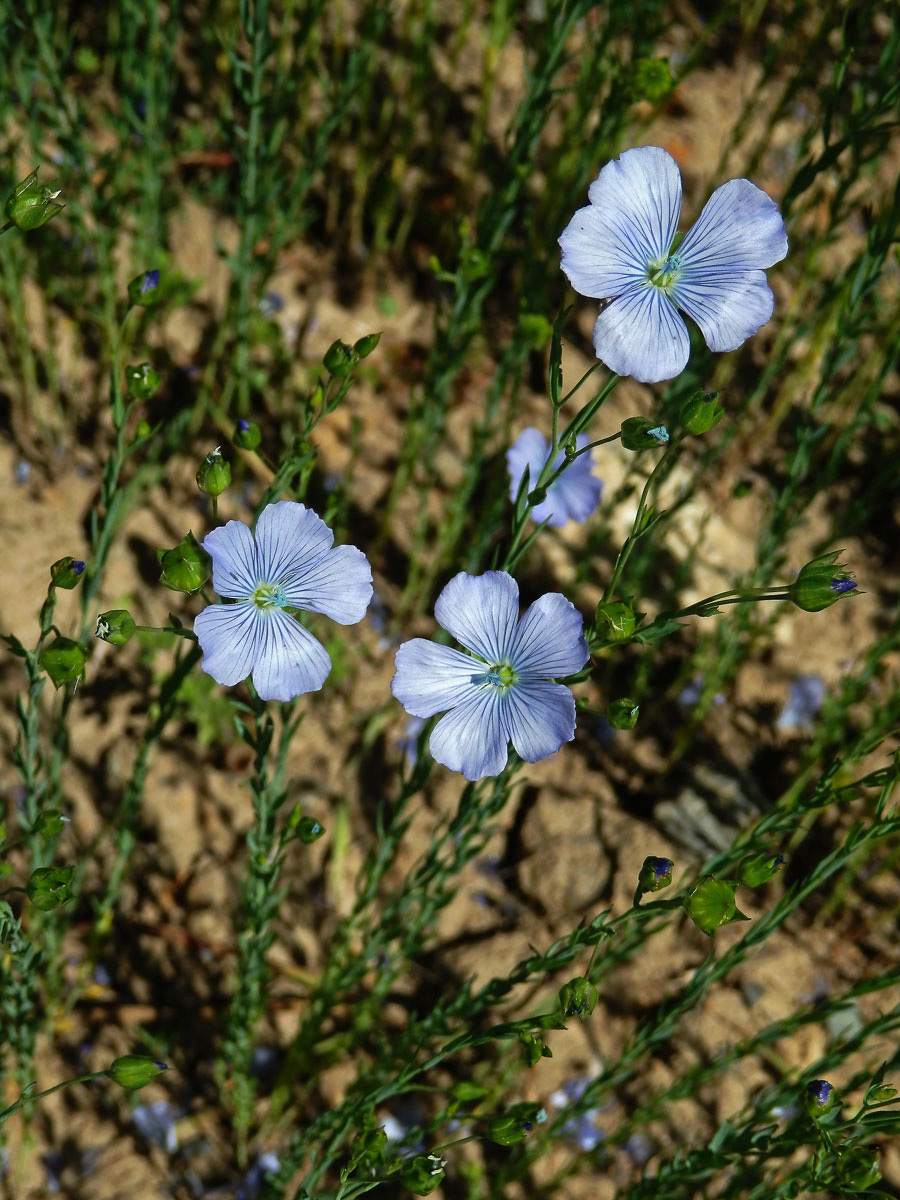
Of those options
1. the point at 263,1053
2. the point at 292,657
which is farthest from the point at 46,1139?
the point at 292,657

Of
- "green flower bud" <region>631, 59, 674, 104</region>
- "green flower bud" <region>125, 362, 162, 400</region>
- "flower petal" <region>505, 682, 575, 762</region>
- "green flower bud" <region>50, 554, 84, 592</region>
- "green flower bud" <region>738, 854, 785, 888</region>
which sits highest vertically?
"green flower bud" <region>631, 59, 674, 104</region>

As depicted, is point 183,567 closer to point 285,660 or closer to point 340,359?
point 285,660

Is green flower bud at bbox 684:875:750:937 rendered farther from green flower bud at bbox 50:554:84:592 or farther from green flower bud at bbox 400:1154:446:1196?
green flower bud at bbox 50:554:84:592

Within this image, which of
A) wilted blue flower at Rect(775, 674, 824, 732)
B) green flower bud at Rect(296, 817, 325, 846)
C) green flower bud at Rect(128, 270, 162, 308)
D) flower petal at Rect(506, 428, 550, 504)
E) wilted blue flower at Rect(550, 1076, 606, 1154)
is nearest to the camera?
green flower bud at Rect(296, 817, 325, 846)

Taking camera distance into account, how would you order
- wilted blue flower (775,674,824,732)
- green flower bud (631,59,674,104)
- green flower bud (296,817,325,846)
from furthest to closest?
wilted blue flower (775,674,824,732) < green flower bud (631,59,674,104) < green flower bud (296,817,325,846)

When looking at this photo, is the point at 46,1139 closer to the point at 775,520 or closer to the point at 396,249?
the point at 775,520

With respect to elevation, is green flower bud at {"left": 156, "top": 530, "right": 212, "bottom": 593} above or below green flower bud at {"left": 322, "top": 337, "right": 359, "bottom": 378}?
below

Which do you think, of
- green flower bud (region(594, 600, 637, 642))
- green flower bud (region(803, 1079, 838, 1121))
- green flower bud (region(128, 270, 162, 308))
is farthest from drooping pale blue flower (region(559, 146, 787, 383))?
green flower bud (region(803, 1079, 838, 1121))

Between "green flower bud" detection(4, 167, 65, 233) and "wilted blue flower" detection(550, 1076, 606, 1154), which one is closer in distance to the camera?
"green flower bud" detection(4, 167, 65, 233)
